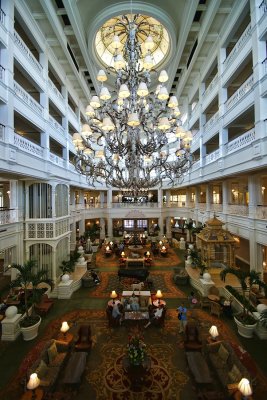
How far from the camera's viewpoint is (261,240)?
10.1 meters

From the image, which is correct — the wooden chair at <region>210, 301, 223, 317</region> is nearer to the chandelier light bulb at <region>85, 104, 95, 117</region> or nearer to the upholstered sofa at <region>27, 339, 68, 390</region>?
the upholstered sofa at <region>27, 339, 68, 390</region>

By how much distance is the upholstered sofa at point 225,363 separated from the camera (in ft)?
17.9

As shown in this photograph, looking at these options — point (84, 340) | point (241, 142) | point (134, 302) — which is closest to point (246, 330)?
point (134, 302)

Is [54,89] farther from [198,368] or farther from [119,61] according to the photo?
[198,368]

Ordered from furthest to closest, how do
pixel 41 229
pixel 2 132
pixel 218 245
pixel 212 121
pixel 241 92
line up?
pixel 212 121
pixel 218 245
pixel 41 229
pixel 241 92
pixel 2 132

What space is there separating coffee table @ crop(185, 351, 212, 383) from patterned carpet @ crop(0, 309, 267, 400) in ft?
1.12

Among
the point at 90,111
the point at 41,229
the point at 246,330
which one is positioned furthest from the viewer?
the point at 41,229

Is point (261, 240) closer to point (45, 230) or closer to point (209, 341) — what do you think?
point (209, 341)

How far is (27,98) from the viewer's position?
399 inches

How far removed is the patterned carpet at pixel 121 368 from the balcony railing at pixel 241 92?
10.7 meters

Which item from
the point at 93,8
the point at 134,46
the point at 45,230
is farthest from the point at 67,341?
the point at 93,8

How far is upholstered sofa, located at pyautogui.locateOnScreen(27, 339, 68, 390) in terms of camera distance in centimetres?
552

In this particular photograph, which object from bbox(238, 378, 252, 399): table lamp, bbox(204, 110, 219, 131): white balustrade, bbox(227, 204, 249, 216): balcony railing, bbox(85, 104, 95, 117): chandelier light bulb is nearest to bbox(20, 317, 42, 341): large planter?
bbox(238, 378, 252, 399): table lamp

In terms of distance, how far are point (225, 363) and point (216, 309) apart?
11.3 ft
